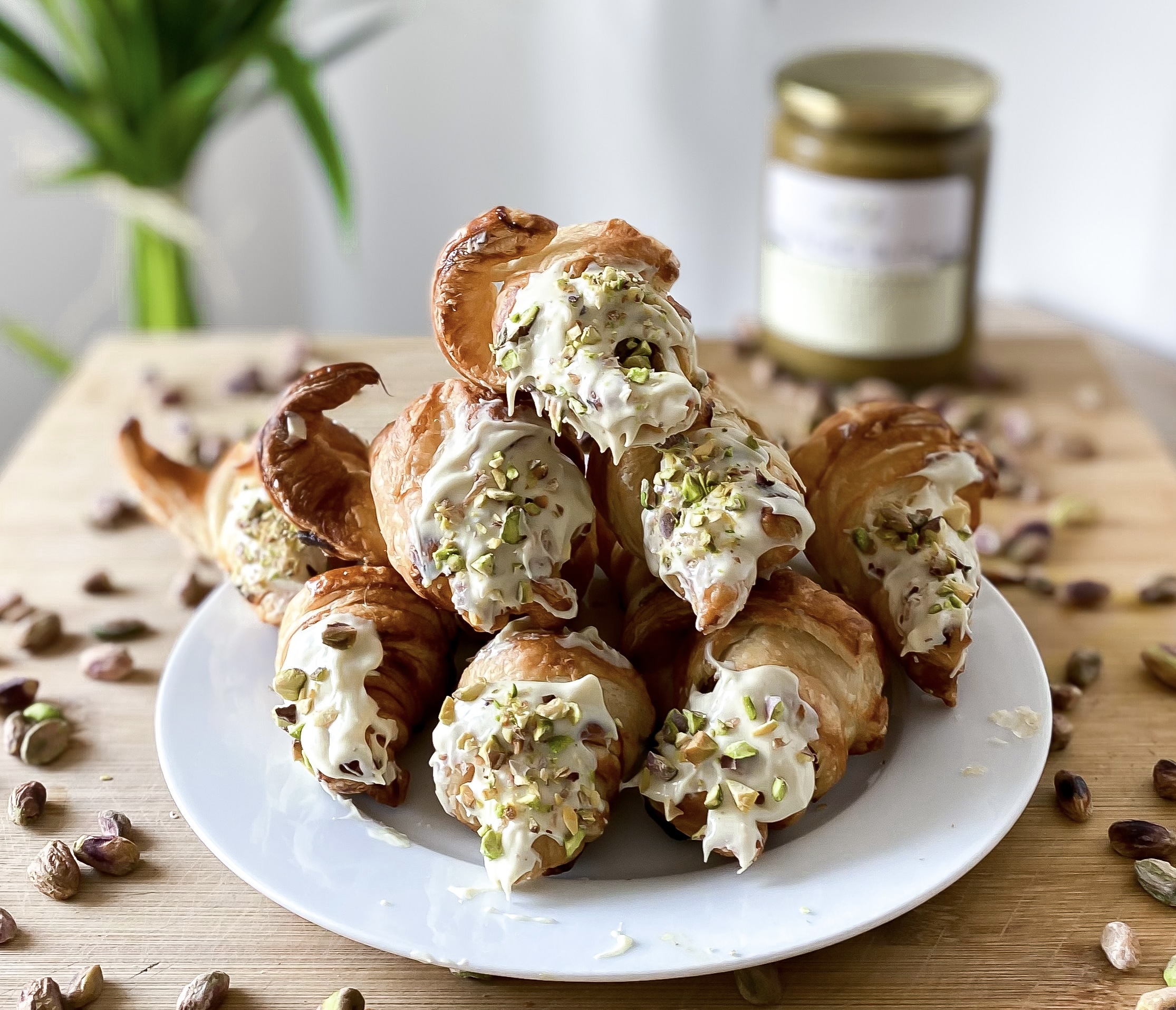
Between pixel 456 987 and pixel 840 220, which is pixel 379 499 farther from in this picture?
pixel 840 220

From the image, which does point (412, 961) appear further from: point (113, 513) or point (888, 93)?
point (888, 93)

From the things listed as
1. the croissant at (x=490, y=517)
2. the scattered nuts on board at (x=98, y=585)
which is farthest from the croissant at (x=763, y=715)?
the scattered nuts on board at (x=98, y=585)

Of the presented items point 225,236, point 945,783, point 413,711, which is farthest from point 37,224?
point 945,783

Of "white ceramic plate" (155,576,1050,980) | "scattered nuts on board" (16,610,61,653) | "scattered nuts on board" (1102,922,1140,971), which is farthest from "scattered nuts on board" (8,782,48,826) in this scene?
"scattered nuts on board" (1102,922,1140,971)

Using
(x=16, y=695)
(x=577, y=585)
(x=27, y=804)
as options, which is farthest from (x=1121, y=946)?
(x=16, y=695)

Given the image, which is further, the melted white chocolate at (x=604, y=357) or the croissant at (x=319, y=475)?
the croissant at (x=319, y=475)

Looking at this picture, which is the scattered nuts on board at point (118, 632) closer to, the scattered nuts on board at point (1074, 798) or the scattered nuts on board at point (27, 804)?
the scattered nuts on board at point (27, 804)
